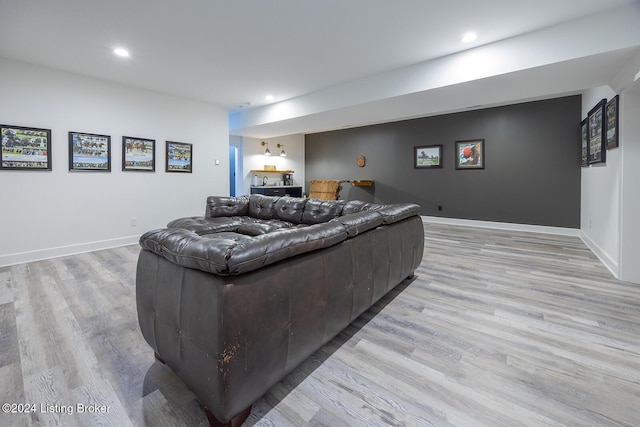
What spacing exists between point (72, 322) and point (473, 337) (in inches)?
118

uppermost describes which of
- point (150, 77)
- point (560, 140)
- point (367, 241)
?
point (150, 77)

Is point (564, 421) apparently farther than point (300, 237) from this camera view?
No

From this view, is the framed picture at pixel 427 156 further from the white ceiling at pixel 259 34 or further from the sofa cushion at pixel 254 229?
the sofa cushion at pixel 254 229

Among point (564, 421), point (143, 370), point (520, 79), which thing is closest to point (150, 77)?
point (143, 370)

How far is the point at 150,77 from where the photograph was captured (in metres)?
4.37

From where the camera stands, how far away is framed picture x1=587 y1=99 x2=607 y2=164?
370 cm

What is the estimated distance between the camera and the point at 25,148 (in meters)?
3.82

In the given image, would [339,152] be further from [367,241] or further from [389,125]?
[367,241]

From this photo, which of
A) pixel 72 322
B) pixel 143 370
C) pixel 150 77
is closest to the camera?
pixel 143 370

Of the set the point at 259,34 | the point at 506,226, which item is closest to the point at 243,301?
the point at 259,34

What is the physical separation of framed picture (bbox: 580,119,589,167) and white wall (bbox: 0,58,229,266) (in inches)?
264

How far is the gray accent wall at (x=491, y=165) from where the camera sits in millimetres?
5395

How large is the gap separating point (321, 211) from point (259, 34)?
2.18 m

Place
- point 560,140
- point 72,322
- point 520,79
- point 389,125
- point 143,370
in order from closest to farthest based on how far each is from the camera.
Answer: point 143,370 → point 72,322 → point 520,79 → point 560,140 → point 389,125
